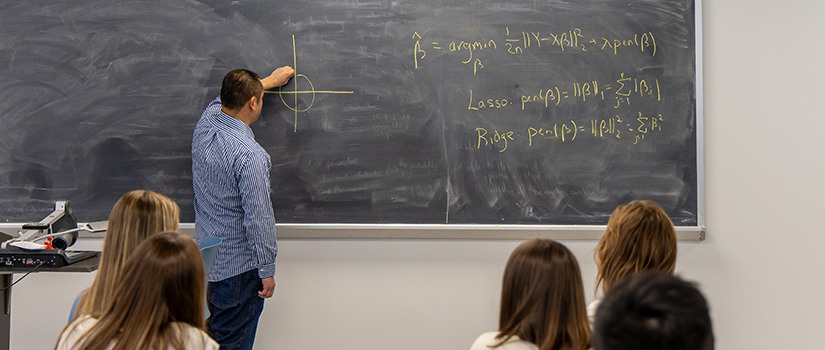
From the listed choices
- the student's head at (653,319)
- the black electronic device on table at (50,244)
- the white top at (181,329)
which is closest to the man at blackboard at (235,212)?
the black electronic device on table at (50,244)

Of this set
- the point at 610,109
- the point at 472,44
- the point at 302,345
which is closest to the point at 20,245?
the point at 302,345

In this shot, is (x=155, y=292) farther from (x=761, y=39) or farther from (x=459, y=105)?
(x=761, y=39)

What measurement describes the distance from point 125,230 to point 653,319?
1.62 meters

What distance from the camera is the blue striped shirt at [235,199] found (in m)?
2.57

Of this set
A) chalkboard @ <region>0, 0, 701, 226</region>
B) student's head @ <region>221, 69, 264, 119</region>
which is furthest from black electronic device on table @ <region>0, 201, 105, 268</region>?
student's head @ <region>221, 69, 264, 119</region>

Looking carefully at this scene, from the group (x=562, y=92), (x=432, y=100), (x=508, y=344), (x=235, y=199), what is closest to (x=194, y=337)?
(x=508, y=344)

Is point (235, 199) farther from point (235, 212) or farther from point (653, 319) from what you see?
point (653, 319)

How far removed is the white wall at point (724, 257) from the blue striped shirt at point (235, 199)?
36cm

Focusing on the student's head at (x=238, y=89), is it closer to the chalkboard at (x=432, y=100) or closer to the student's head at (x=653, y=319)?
the chalkboard at (x=432, y=100)

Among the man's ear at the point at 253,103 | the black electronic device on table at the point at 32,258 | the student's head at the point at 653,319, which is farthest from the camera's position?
the man's ear at the point at 253,103

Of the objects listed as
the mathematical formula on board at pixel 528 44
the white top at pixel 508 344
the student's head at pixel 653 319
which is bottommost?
the white top at pixel 508 344

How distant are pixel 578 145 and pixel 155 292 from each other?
6.68 feet

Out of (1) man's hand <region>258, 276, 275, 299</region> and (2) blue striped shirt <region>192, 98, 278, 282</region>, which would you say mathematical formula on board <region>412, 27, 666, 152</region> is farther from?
(1) man's hand <region>258, 276, 275, 299</region>

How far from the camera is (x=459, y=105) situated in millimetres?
2885
